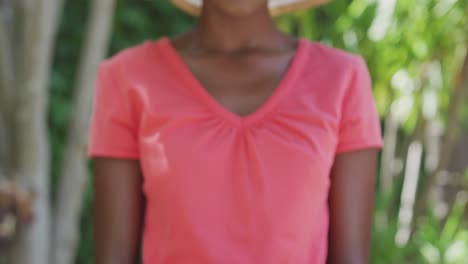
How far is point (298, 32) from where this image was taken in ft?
10.0

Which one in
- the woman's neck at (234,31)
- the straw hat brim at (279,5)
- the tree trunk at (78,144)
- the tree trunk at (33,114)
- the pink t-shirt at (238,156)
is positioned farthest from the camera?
the tree trunk at (78,144)

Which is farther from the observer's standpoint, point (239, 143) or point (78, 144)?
point (78, 144)

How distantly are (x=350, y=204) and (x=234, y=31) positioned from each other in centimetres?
37

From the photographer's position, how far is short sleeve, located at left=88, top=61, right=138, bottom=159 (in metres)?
1.60

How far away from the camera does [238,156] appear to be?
1540 mm

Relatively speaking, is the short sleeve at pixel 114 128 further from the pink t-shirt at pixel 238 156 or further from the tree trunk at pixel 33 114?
the tree trunk at pixel 33 114

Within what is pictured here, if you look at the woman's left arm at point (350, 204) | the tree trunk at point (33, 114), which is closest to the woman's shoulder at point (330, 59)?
the woman's left arm at point (350, 204)

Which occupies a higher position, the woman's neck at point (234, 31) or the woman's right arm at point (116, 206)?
the woman's neck at point (234, 31)

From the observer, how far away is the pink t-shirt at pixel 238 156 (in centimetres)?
153

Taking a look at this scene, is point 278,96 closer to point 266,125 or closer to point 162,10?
point 266,125

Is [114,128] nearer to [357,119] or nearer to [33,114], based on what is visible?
[357,119]

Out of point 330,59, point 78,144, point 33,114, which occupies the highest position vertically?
point 330,59

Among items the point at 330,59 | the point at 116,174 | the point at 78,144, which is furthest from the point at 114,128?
the point at 78,144

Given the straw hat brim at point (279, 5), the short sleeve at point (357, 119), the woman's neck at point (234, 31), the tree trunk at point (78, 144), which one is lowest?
the tree trunk at point (78, 144)
